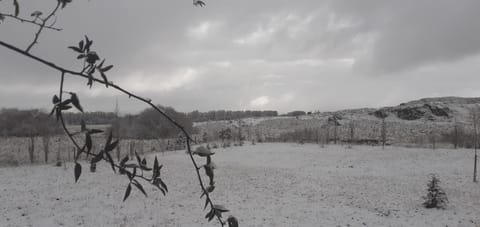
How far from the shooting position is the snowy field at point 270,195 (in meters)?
7.87

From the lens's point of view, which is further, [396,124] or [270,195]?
[396,124]

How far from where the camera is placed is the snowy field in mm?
7871

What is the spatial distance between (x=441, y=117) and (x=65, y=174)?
33972mm

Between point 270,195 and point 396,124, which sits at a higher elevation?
point 396,124

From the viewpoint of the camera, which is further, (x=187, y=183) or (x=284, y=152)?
(x=284, y=152)

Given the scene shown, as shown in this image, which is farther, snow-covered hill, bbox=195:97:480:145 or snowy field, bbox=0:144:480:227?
snow-covered hill, bbox=195:97:480:145

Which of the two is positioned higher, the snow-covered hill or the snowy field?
the snow-covered hill

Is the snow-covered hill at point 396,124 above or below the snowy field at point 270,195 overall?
above

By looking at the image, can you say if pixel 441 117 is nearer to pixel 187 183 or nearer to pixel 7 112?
pixel 187 183

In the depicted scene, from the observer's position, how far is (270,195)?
10148mm

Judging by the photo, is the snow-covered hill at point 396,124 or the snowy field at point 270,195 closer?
the snowy field at point 270,195

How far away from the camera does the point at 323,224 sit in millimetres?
7520

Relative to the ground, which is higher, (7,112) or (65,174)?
(7,112)

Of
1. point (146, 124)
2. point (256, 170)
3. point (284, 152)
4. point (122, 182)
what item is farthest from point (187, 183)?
point (146, 124)
